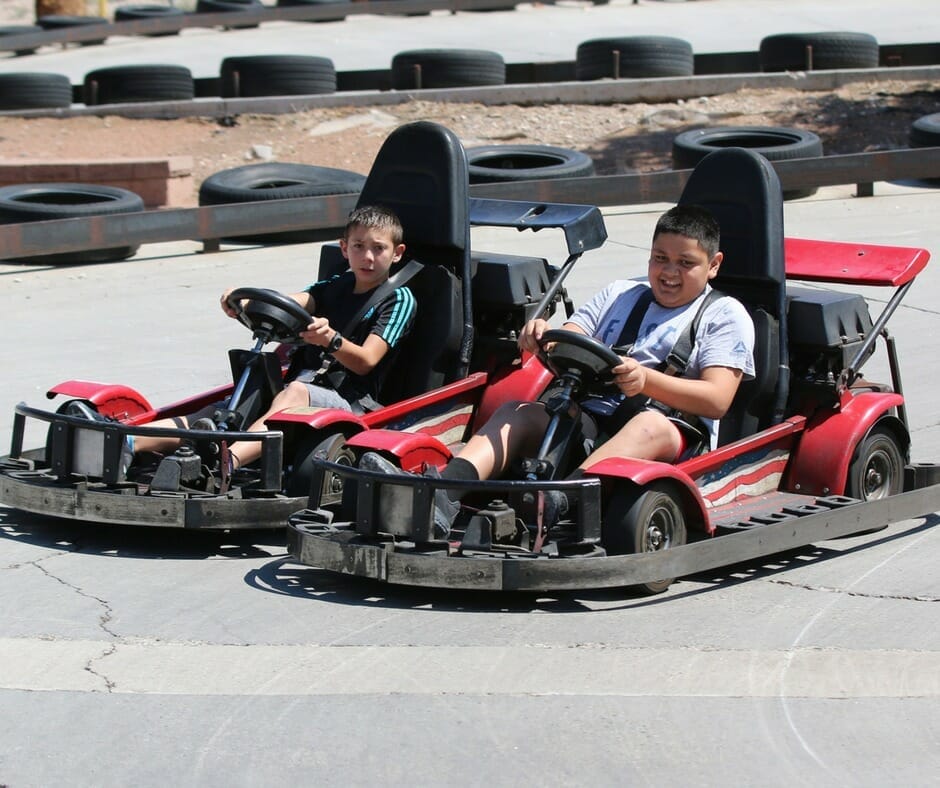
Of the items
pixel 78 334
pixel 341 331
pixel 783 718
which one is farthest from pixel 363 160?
pixel 783 718

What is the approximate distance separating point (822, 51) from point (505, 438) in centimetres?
1404

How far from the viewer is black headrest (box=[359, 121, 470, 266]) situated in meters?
6.37

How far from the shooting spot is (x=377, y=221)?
615 cm

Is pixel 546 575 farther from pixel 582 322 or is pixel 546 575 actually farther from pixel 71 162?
pixel 71 162

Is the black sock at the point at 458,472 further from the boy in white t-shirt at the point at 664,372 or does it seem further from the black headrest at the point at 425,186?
the black headrest at the point at 425,186

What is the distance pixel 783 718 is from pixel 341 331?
106 inches

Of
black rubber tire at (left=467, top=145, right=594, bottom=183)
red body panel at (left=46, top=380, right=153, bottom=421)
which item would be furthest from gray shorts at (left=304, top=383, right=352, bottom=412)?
black rubber tire at (left=467, top=145, right=594, bottom=183)

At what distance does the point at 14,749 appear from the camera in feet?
12.8

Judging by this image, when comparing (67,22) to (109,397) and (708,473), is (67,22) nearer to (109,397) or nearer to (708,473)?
(109,397)

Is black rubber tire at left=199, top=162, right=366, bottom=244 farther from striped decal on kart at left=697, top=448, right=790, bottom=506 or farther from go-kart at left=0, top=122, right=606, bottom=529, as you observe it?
striped decal on kart at left=697, top=448, right=790, bottom=506

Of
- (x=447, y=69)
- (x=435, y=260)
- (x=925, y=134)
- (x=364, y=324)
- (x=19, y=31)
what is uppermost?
(x=19, y=31)

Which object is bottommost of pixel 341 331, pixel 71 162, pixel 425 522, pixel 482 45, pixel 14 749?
pixel 14 749

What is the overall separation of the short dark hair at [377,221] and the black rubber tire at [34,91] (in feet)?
42.2

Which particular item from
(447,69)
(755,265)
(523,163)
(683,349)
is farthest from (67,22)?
(683,349)
